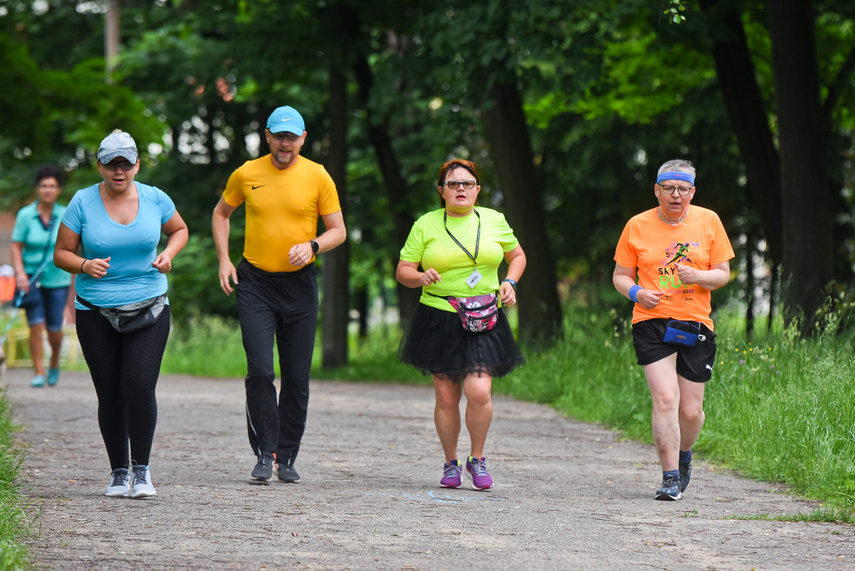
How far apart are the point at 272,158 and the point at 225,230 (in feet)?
1.82

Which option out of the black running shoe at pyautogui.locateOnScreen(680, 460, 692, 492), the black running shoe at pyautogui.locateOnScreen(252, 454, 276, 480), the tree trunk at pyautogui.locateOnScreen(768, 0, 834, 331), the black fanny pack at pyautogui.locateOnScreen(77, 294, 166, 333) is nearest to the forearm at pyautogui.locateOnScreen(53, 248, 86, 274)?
the black fanny pack at pyautogui.locateOnScreen(77, 294, 166, 333)

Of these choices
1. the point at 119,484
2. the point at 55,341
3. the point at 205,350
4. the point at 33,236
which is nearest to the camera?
the point at 119,484

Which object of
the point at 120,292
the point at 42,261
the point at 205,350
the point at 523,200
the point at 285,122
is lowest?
the point at 205,350

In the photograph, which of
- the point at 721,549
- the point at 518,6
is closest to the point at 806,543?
the point at 721,549

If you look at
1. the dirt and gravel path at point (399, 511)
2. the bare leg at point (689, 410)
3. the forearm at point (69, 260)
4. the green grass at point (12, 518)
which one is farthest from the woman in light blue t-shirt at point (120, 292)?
the bare leg at point (689, 410)

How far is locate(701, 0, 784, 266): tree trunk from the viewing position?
14.0 meters

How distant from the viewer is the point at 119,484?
601 centimetres

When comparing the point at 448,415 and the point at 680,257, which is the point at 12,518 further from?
the point at 680,257

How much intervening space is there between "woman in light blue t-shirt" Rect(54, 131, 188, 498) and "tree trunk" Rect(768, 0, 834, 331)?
7.76 m

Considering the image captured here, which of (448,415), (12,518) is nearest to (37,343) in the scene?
(448,415)

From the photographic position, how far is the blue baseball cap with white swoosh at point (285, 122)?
6.56 metres

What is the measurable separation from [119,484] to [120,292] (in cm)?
100

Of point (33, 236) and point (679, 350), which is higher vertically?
point (33, 236)

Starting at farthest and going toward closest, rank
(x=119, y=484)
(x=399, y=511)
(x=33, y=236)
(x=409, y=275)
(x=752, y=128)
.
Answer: (x=752, y=128) < (x=33, y=236) < (x=409, y=275) < (x=119, y=484) < (x=399, y=511)
